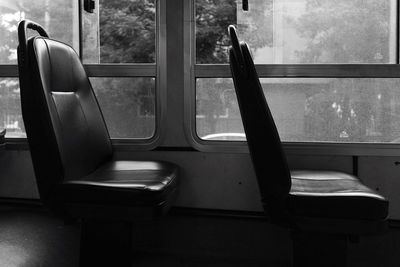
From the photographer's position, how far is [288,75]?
234 cm

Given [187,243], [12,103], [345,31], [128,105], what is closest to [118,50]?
[128,105]

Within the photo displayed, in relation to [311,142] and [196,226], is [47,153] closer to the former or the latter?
[196,226]

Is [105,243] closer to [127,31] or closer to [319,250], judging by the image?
[319,250]

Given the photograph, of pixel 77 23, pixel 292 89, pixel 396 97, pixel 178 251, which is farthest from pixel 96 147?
pixel 396 97

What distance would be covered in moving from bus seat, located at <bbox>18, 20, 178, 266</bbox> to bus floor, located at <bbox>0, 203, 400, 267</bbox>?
297 mm

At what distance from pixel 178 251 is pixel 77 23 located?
61.0 inches

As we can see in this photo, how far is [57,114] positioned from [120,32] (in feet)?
3.02

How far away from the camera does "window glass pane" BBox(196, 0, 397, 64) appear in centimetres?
227

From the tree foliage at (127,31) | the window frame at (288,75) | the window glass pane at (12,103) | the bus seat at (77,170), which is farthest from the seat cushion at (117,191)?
the window glass pane at (12,103)

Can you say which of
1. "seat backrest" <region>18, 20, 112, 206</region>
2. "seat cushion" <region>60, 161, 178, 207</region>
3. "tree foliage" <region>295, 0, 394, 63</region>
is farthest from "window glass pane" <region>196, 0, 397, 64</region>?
"seat cushion" <region>60, 161, 178, 207</region>

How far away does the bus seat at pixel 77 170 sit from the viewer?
5.22ft

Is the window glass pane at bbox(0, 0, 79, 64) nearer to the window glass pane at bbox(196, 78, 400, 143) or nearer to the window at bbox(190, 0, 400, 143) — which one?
the window at bbox(190, 0, 400, 143)

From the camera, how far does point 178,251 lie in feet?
6.83

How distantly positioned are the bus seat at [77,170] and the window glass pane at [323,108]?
585 millimetres
